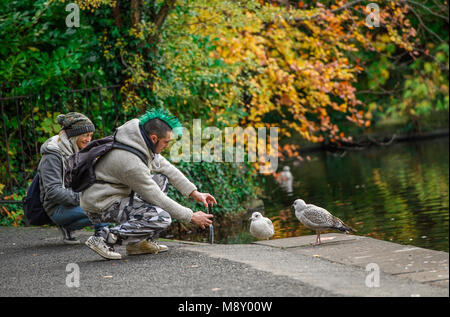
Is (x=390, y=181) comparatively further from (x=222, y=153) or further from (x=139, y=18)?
(x=139, y=18)

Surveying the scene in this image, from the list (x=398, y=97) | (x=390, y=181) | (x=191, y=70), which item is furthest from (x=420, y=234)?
(x=398, y=97)

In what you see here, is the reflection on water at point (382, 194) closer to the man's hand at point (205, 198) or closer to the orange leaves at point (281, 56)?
the orange leaves at point (281, 56)

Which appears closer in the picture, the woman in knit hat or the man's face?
the man's face

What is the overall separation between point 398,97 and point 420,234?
52.5 ft

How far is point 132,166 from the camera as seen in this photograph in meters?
5.81

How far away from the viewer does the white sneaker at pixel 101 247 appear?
5.98 m

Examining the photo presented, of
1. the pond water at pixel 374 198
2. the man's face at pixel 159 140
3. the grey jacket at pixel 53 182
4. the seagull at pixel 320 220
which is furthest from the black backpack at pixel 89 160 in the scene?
the pond water at pixel 374 198

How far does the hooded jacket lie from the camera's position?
5.83 meters

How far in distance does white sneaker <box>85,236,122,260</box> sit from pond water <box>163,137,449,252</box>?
135 inches

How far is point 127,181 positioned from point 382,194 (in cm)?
839
